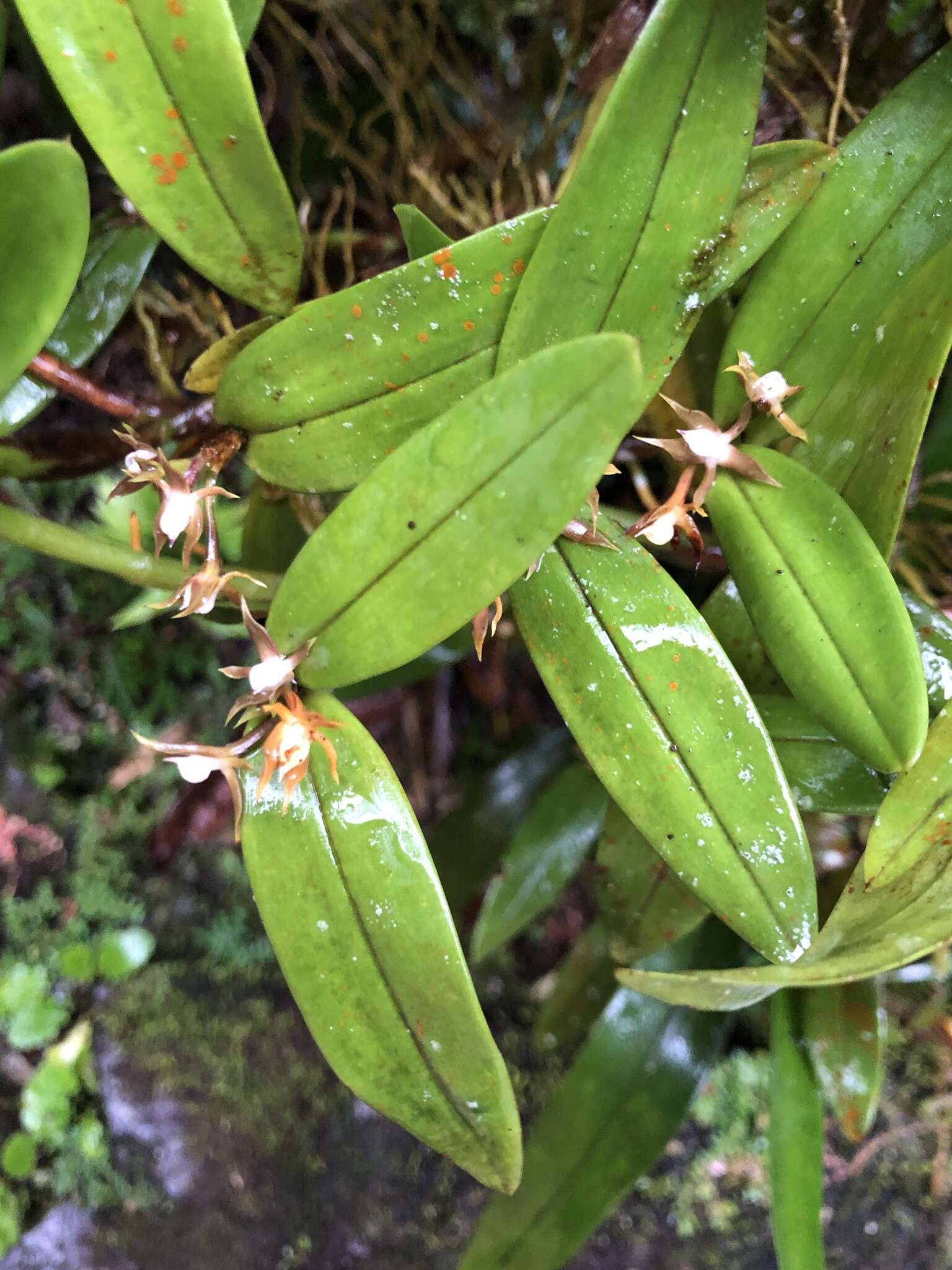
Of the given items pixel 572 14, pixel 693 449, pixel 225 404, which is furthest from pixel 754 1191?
pixel 572 14

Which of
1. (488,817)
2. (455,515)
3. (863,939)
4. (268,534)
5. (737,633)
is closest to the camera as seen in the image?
(455,515)

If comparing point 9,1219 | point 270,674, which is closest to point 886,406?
point 270,674

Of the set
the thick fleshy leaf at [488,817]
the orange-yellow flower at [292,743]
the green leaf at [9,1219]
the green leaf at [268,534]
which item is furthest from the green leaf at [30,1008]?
the orange-yellow flower at [292,743]

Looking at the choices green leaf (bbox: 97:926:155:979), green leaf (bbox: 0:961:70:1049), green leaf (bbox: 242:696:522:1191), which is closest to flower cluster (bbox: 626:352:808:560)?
green leaf (bbox: 242:696:522:1191)

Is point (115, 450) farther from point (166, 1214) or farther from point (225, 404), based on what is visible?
point (166, 1214)

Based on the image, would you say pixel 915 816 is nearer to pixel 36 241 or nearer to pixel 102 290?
pixel 36 241

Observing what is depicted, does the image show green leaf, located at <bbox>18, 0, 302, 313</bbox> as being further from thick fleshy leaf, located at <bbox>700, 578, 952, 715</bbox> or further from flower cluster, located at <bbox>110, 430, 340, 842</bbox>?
thick fleshy leaf, located at <bbox>700, 578, 952, 715</bbox>

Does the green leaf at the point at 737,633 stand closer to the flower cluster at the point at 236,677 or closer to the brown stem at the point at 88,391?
the flower cluster at the point at 236,677
